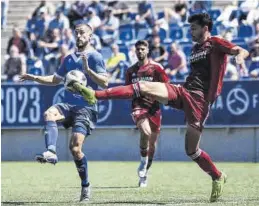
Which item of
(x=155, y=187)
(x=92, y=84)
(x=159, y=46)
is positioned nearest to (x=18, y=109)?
(x=159, y=46)

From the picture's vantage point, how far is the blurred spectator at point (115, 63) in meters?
22.9

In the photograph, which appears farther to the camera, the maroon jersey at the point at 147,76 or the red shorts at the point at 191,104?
the maroon jersey at the point at 147,76

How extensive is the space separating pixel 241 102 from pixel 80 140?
31.9 ft

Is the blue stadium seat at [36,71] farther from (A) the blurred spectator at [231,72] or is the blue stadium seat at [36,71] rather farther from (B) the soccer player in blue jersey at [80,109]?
(B) the soccer player in blue jersey at [80,109]

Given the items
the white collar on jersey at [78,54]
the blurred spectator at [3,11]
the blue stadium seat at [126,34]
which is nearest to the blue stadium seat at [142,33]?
the blue stadium seat at [126,34]

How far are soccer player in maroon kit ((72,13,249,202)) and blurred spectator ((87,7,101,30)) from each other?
14.5 metres

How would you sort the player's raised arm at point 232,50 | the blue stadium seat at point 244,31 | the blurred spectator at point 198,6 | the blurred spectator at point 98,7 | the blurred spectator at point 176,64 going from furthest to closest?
the blurred spectator at point 98,7 < the blurred spectator at point 198,6 < the blue stadium seat at point 244,31 < the blurred spectator at point 176,64 < the player's raised arm at point 232,50

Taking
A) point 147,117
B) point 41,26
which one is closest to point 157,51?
point 41,26

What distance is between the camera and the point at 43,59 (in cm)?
2522

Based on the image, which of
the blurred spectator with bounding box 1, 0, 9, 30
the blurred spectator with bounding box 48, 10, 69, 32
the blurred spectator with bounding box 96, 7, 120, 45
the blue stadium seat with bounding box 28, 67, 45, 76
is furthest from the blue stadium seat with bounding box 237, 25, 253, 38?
the blurred spectator with bounding box 1, 0, 9, 30

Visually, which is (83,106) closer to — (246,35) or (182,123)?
(182,123)

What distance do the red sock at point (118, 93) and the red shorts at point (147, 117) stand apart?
430 cm

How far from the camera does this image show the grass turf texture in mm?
→ 11461

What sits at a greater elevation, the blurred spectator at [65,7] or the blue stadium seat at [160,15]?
the blue stadium seat at [160,15]
